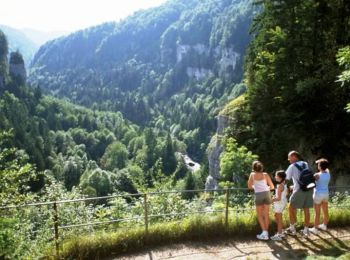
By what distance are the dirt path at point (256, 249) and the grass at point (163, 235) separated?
0.22m

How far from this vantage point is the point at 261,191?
9.93m

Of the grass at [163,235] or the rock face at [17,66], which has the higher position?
the rock face at [17,66]

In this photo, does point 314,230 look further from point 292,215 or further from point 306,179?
point 306,179

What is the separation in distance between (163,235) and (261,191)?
2287 millimetres

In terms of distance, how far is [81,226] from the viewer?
9.81 meters

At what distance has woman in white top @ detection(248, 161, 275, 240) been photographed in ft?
32.2

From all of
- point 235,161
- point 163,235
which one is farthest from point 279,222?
point 235,161

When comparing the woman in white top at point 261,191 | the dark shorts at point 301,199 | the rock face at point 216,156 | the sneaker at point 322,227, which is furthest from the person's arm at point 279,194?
the rock face at point 216,156

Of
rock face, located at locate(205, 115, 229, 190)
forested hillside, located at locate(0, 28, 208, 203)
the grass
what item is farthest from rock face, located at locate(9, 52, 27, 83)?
the grass

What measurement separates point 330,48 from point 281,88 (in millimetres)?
2585

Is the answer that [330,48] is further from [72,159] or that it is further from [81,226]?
[72,159]

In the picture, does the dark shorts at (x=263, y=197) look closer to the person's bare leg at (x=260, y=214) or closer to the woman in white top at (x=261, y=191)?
the woman in white top at (x=261, y=191)

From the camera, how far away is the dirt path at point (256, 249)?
9328mm

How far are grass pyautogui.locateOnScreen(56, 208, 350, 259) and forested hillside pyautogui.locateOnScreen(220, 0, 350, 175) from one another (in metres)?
7.90
